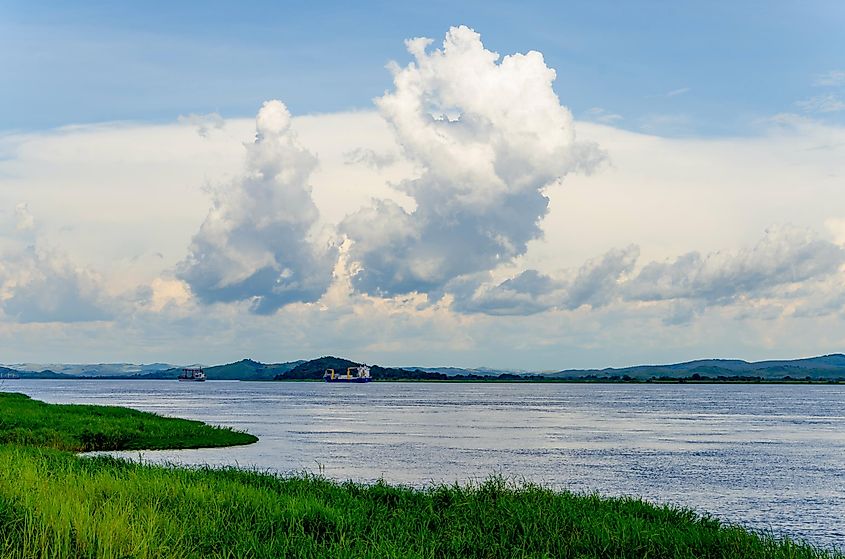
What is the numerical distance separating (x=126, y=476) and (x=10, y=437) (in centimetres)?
2947

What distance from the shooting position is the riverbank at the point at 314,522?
690 inches

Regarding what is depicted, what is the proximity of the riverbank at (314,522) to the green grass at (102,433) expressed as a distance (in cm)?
2721

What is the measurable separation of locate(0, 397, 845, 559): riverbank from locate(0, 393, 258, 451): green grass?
27209 millimetres

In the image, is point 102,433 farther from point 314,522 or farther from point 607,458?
point 314,522

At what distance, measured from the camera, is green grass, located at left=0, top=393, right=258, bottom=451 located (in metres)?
56.2

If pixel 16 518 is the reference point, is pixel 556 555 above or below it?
below

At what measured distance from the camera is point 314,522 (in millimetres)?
22672

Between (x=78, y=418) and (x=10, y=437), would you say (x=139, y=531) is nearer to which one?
(x=10, y=437)

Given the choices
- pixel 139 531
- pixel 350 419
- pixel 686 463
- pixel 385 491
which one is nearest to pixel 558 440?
pixel 686 463

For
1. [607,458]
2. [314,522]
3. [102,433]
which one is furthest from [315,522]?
[607,458]

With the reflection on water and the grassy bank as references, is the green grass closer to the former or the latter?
the reflection on water

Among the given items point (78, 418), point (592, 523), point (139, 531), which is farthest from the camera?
point (78, 418)

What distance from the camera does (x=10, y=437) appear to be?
5369 cm

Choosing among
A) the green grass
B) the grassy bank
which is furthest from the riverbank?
the green grass
